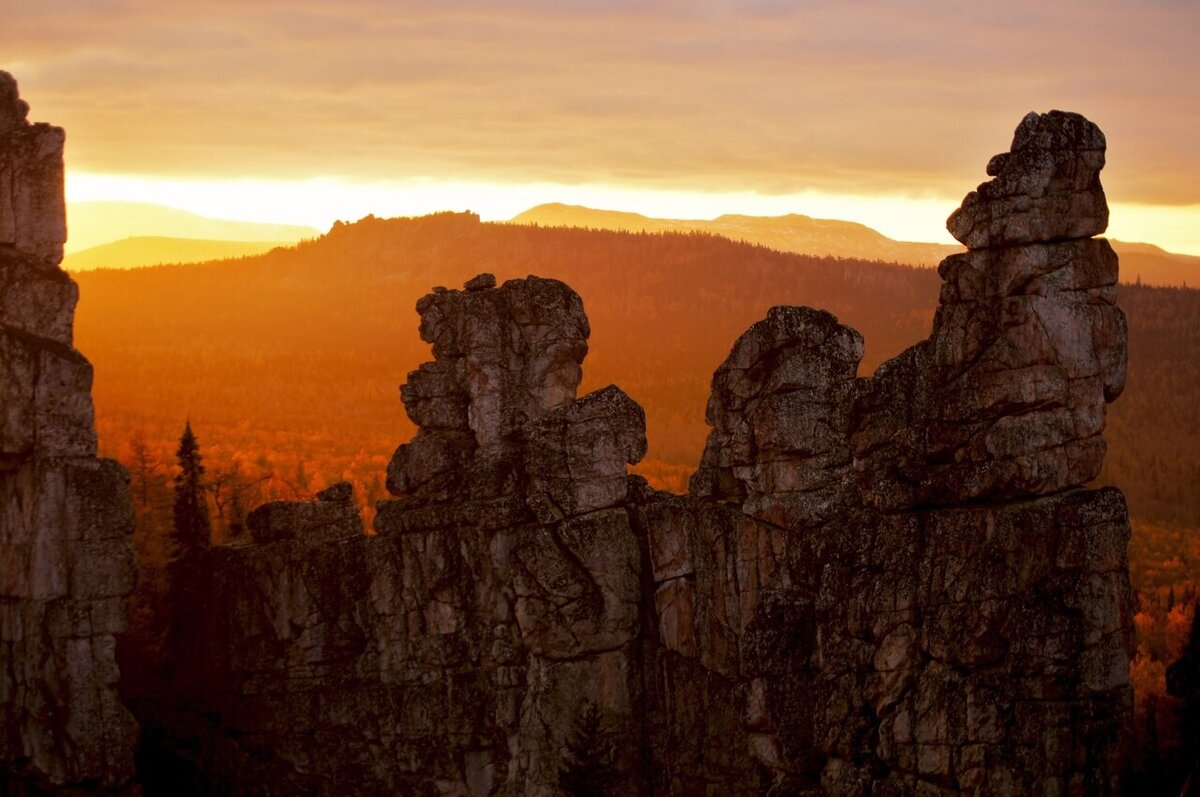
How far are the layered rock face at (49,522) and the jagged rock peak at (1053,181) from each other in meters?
25.0

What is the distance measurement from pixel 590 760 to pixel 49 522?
15119mm

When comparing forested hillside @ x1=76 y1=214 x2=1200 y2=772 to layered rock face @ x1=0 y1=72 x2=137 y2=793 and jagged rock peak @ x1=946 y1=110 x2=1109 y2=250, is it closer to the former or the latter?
layered rock face @ x1=0 y1=72 x2=137 y2=793

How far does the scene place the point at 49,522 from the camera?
5312 centimetres

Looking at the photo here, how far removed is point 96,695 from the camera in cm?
5356

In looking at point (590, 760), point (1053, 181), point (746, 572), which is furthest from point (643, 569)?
point (1053, 181)

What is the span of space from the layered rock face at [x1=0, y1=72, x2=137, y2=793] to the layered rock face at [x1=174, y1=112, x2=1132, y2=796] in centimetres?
620

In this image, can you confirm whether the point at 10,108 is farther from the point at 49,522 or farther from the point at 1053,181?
the point at 1053,181

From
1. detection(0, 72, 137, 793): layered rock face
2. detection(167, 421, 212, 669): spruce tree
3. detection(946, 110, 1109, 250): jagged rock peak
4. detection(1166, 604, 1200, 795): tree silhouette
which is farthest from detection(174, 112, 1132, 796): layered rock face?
detection(0, 72, 137, 793): layered rock face

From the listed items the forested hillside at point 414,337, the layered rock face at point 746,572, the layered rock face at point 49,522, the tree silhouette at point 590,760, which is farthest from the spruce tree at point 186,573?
the forested hillside at point 414,337

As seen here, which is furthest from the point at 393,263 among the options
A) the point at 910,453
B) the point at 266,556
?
the point at 910,453

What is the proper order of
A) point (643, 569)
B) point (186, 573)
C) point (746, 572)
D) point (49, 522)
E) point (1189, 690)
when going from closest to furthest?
1. point (1189, 690)
2. point (746, 572)
3. point (49, 522)
4. point (643, 569)
5. point (186, 573)

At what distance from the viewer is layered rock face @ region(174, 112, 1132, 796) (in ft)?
132

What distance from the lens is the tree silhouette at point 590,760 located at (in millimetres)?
53125

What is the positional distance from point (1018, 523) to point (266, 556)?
85.7 feet
